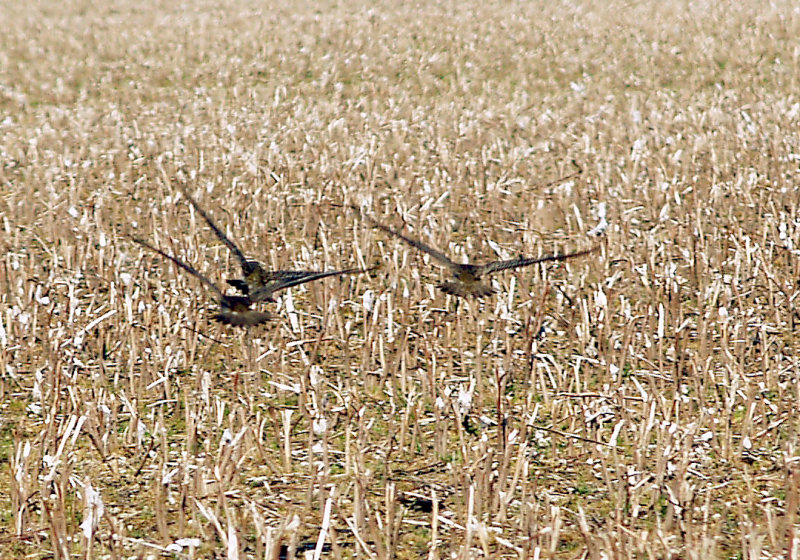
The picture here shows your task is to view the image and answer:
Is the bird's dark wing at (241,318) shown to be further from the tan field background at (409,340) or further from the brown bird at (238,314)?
the tan field background at (409,340)

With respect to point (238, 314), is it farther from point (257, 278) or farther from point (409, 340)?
point (409, 340)

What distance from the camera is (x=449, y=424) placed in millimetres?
4871

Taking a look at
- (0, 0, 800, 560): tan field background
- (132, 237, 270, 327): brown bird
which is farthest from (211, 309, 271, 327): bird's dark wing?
(0, 0, 800, 560): tan field background

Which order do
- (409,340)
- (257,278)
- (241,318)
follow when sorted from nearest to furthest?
(241,318)
(257,278)
(409,340)

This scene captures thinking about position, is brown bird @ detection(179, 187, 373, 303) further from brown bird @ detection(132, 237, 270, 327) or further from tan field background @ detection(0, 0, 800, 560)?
tan field background @ detection(0, 0, 800, 560)

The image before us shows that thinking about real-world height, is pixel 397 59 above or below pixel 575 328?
above

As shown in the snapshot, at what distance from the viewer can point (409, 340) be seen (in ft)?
19.0

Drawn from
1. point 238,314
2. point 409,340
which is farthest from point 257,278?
point 409,340

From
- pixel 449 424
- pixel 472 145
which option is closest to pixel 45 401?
pixel 449 424

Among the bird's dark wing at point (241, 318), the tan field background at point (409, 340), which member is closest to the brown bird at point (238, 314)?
the bird's dark wing at point (241, 318)

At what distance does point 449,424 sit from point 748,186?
3981mm

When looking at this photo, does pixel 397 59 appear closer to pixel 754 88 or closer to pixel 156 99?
pixel 156 99

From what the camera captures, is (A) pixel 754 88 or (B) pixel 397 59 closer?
(A) pixel 754 88

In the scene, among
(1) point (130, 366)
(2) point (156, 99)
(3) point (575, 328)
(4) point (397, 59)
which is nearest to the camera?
(1) point (130, 366)
